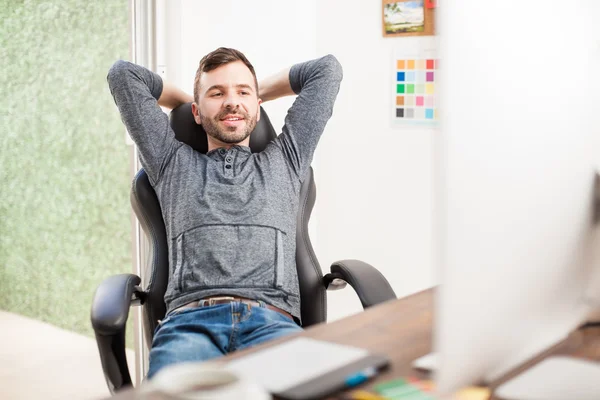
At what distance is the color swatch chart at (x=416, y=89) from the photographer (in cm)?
264

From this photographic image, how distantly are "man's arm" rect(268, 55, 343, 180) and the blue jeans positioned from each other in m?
0.48

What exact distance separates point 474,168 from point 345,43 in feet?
7.26

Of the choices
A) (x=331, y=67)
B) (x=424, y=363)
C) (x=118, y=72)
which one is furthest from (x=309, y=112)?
(x=424, y=363)

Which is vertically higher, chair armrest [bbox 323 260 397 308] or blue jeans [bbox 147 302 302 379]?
chair armrest [bbox 323 260 397 308]

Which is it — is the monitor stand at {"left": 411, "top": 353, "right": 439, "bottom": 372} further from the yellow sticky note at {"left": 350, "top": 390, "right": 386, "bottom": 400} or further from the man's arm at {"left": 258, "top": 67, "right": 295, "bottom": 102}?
the man's arm at {"left": 258, "top": 67, "right": 295, "bottom": 102}

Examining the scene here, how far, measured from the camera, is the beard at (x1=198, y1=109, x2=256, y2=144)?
2037 millimetres

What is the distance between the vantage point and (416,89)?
2660 mm

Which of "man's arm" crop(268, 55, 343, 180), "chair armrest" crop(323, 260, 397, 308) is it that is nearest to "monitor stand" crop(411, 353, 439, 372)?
"chair armrest" crop(323, 260, 397, 308)

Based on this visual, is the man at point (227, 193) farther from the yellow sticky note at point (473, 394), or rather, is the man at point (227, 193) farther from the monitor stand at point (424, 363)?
the yellow sticky note at point (473, 394)

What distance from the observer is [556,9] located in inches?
Result: 30.3

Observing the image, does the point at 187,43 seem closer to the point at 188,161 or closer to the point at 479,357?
the point at 188,161

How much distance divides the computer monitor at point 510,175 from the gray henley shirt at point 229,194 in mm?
1065

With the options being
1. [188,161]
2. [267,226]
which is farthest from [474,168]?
[188,161]

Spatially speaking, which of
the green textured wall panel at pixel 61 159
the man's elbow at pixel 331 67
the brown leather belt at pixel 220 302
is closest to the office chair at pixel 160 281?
the brown leather belt at pixel 220 302
